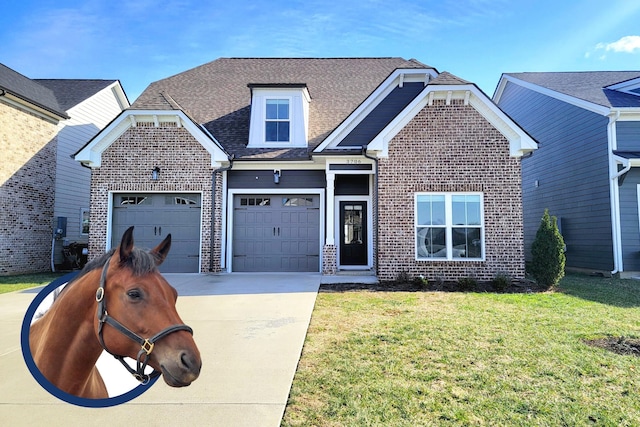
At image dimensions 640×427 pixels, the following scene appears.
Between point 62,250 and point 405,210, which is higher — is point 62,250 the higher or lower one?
the lower one

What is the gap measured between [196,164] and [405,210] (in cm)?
618

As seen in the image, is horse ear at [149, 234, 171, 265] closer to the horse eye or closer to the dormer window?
the horse eye

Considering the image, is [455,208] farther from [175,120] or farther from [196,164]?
[175,120]

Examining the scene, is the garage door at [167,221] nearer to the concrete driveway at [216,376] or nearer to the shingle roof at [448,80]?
the concrete driveway at [216,376]

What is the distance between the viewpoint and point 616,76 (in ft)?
50.7

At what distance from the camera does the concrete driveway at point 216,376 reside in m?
2.97

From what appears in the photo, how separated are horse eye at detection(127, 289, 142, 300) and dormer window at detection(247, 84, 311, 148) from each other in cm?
1155

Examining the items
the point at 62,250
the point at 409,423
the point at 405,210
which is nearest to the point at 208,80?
the point at 62,250

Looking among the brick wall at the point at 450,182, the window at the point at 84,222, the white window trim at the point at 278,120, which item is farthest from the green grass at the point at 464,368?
the window at the point at 84,222

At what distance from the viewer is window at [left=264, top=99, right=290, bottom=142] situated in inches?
495

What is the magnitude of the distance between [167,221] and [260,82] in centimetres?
655

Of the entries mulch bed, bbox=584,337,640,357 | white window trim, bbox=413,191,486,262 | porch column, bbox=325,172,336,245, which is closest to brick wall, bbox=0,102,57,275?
porch column, bbox=325,172,336,245

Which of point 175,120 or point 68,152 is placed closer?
point 175,120

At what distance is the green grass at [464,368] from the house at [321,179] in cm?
336
